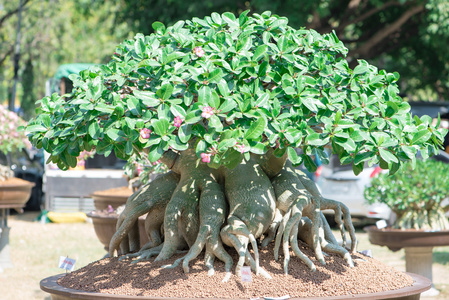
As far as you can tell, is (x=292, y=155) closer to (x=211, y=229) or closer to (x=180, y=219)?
(x=211, y=229)

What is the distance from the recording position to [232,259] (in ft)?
11.1

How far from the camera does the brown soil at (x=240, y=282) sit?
118 inches

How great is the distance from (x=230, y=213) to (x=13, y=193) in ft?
17.2

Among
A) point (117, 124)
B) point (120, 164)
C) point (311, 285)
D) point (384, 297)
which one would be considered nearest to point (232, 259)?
point (311, 285)

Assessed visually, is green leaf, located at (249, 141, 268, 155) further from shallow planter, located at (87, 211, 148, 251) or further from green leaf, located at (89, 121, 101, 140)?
shallow planter, located at (87, 211, 148, 251)

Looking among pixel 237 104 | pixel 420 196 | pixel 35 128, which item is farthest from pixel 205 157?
pixel 420 196

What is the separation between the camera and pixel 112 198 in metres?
7.37

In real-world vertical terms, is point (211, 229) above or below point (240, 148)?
below

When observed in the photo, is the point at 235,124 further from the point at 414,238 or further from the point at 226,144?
the point at 414,238

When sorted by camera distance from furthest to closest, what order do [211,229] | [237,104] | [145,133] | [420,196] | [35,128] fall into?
[420,196], [211,229], [35,128], [237,104], [145,133]

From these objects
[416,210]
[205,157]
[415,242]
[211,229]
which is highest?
[205,157]

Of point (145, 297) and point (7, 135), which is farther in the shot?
point (7, 135)

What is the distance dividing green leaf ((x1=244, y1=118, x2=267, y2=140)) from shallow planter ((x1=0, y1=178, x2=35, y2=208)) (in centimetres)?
588

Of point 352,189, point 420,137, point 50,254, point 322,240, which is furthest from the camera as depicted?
point 352,189
